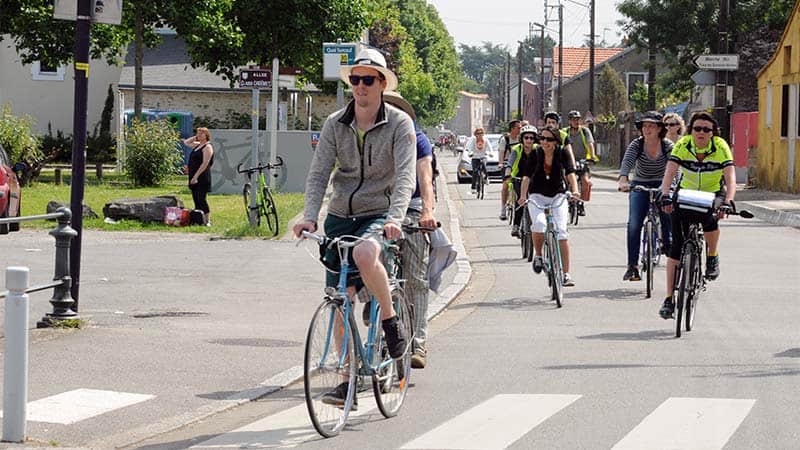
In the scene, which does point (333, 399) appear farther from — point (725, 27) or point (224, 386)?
point (725, 27)

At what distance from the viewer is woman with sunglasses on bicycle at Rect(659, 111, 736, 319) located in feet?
38.1

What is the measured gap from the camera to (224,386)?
873 cm

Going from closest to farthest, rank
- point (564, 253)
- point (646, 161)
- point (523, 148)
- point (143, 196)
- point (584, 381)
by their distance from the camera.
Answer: point (584, 381), point (564, 253), point (646, 161), point (523, 148), point (143, 196)

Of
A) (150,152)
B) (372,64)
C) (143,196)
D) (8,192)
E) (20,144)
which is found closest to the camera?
(372,64)

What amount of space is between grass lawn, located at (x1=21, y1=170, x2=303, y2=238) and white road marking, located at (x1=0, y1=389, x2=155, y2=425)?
28.4 feet

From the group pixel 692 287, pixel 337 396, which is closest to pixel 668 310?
pixel 692 287

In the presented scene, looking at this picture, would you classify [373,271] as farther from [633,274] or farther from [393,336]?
[633,274]

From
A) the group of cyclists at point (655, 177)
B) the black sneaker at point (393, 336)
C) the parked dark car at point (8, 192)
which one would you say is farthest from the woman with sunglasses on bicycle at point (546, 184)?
the parked dark car at point (8, 192)

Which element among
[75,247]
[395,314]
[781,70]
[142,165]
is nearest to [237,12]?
[142,165]

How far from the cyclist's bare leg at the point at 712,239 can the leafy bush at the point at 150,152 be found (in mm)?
23937

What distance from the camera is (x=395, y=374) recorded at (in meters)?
7.82

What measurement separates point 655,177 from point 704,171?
2524 mm

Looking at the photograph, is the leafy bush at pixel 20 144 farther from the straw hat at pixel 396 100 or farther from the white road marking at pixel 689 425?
the white road marking at pixel 689 425

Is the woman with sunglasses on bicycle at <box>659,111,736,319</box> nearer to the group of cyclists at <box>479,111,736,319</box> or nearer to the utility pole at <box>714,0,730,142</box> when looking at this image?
the group of cyclists at <box>479,111,736,319</box>
